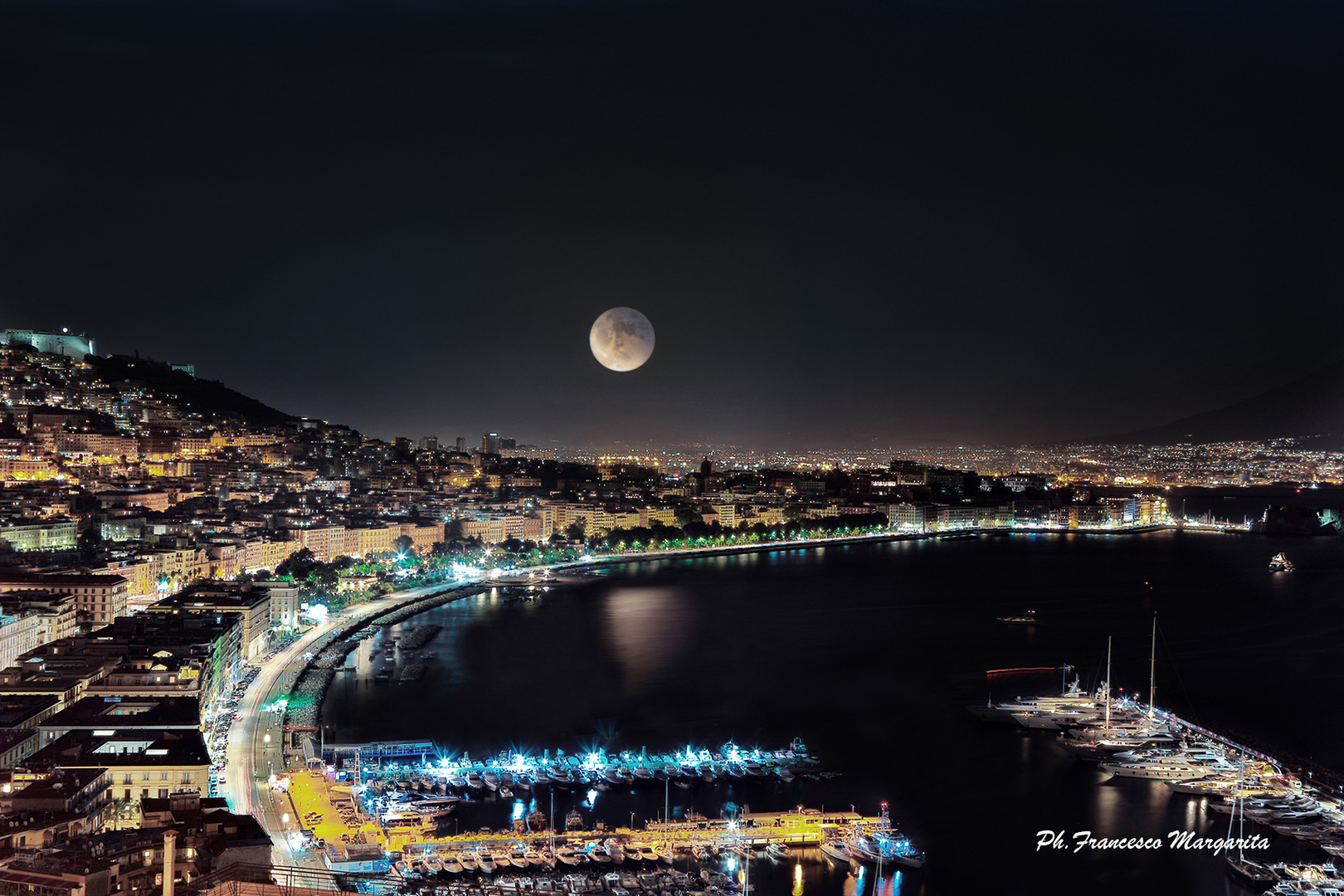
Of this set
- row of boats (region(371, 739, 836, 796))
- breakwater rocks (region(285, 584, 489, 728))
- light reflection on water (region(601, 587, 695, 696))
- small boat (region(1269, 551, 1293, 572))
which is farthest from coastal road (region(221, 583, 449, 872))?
small boat (region(1269, 551, 1293, 572))

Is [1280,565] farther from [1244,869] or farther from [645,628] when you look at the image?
[1244,869]

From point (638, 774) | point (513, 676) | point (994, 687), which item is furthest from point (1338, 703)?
point (513, 676)

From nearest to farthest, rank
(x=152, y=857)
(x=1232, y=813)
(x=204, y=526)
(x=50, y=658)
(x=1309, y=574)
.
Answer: (x=152, y=857), (x=1232, y=813), (x=50, y=658), (x=204, y=526), (x=1309, y=574)

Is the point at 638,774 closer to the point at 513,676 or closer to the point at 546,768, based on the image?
the point at 546,768

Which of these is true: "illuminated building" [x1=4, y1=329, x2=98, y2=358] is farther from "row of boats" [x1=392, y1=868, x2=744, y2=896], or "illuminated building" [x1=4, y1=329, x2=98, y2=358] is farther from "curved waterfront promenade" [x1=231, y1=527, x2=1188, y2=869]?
"row of boats" [x1=392, y1=868, x2=744, y2=896]

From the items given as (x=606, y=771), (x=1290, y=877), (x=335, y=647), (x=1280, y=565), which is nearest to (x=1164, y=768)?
(x=1290, y=877)

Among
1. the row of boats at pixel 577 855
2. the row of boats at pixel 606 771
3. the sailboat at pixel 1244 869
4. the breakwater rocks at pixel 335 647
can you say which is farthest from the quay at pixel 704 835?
the breakwater rocks at pixel 335 647
